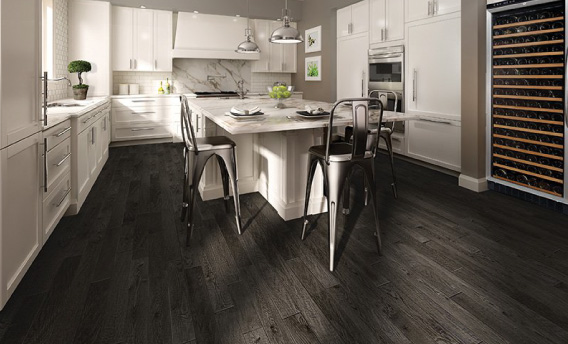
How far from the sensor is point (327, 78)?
20.7 feet

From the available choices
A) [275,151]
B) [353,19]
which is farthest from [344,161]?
[353,19]

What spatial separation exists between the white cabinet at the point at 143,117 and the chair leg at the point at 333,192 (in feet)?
16.3

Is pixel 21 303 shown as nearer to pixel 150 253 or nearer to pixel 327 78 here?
→ pixel 150 253

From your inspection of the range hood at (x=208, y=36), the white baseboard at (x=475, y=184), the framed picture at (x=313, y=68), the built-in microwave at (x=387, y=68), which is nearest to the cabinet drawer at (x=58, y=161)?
the white baseboard at (x=475, y=184)

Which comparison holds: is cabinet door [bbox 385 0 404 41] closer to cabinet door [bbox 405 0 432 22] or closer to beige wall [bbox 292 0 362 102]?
cabinet door [bbox 405 0 432 22]

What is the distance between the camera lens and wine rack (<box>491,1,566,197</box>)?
2.85m

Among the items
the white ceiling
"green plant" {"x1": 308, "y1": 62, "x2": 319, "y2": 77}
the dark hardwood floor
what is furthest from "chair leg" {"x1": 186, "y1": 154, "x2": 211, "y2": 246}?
the white ceiling

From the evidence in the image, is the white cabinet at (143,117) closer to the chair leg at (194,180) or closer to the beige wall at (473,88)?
the chair leg at (194,180)

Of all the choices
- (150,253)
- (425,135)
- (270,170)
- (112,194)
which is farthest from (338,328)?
(425,135)

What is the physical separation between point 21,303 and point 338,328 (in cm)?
153

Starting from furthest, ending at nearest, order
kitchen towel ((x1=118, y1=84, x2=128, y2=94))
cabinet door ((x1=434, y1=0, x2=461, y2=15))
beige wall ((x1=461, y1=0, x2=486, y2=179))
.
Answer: kitchen towel ((x1=118, y1=84, x2=128, y2=94))
cabinet door ((x1=434, y1=0, x2=461, y2=15))
beige wall ((x1=461, y1=0, x2=486, y2=179))

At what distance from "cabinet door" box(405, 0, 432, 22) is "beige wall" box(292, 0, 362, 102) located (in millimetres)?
1259

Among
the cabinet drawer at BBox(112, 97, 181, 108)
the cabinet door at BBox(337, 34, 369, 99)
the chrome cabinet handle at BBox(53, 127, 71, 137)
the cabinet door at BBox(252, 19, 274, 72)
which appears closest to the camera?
the chrome cabinet handle at BBox(53, 127, 71, 137)

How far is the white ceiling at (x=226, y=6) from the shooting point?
6004 millimetres
